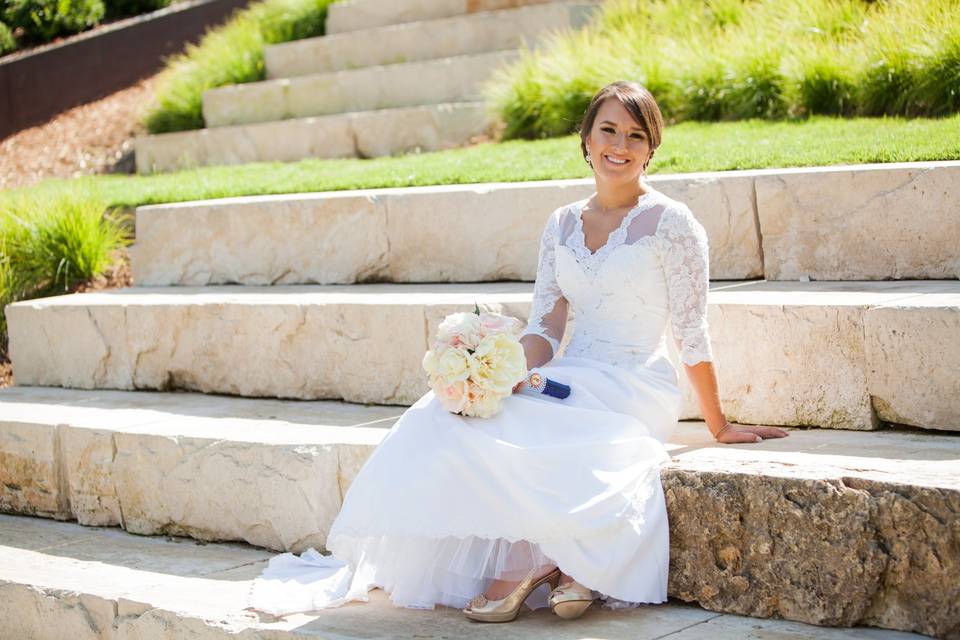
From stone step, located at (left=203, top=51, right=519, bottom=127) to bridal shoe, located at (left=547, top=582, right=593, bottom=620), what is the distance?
5516 millimetres

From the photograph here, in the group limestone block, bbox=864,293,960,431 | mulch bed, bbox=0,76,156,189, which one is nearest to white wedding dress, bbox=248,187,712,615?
limestone block, bbox=864,293,960,431

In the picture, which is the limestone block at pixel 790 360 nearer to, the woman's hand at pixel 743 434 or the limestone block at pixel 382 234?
the woman's hand at pixel 743 434

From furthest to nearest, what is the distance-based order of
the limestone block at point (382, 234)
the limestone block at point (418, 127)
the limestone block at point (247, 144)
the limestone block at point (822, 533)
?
the limestone block at point (247, 144), the limestone block at point (418, 127), the limestone block at point (382, 234), the limestone block at point (822, 533)

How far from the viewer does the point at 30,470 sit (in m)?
5.19

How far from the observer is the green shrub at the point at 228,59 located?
32.6ft

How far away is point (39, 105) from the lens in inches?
439

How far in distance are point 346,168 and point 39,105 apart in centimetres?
499

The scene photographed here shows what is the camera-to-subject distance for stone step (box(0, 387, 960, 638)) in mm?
3203

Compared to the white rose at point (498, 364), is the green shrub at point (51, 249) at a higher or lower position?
higher

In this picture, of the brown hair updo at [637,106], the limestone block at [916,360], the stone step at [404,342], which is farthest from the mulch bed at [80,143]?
the limestone block at [916,360]

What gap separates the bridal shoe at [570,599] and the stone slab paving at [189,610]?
4 cm

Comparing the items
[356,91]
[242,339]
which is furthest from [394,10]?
[242,339]

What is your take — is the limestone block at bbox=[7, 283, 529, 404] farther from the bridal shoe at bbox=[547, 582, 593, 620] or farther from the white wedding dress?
the bridal shoe at bbox=[547, 582, 593, 620]

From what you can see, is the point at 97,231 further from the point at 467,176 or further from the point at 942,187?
the point at 942,187
